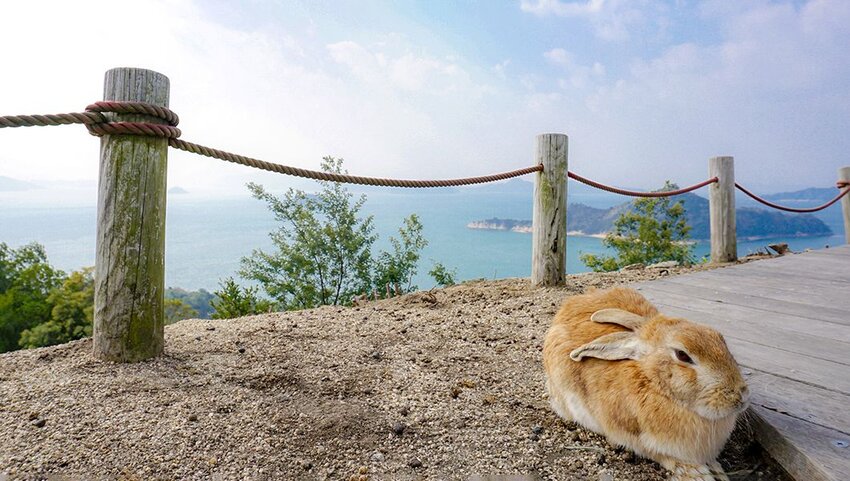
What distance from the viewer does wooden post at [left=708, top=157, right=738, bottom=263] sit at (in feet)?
19.1

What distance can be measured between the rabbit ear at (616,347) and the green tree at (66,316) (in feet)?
28.5

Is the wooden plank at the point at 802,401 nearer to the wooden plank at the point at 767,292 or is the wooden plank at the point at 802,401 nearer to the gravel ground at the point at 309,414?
the gravel ground at the point at 309,414

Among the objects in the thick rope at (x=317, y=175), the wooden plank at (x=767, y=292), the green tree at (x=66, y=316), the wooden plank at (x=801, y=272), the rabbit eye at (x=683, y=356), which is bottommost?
the green tree at (x=66, y=316)

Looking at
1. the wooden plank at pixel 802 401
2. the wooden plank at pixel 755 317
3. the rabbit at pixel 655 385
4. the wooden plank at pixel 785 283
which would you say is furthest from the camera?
Result: the wooden plank at pixel 785 283

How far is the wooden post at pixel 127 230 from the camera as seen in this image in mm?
2574

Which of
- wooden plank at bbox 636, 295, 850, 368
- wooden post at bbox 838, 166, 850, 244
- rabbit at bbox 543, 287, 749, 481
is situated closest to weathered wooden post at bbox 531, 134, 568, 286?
wooden plank at bbox 636, 295, 850, 368

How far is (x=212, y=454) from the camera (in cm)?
182

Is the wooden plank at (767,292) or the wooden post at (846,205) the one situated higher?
the wooden post at (846,205)

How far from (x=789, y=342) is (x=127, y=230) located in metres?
3.44

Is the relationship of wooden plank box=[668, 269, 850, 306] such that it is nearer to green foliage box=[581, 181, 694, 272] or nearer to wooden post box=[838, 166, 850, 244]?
wooden post box=[838, 166, 850, 244]

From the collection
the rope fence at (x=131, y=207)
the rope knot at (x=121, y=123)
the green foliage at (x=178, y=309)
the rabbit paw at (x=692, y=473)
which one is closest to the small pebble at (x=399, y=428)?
the rabbit paw at (x=692, y=473)

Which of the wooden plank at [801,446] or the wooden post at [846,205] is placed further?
the wooden post at [846,205]

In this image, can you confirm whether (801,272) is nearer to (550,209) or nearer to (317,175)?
(550,209)

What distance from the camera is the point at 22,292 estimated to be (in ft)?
28.8
